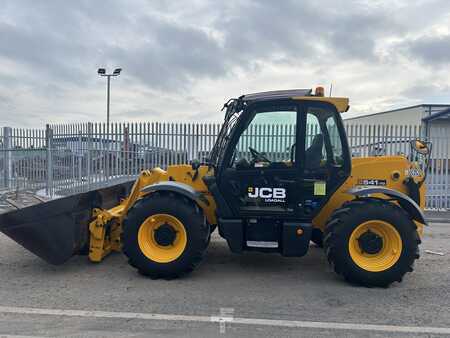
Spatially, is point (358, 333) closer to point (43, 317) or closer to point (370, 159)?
point (370, 159)

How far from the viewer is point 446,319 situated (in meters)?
3.91

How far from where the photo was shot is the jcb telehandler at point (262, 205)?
4.82 m

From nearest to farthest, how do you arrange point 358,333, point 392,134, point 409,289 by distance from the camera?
point 358,333
point 409,289
point 392,134

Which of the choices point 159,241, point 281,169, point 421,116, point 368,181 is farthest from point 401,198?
point 421,116

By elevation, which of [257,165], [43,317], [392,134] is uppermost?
[392,134]

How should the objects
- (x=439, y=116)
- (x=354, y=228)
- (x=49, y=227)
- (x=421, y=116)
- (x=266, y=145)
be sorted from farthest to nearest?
(x=421, y=116) → (x=439, y=116) → (x=266, y=145) → (x=49, y=227) → (x=354, y=228)

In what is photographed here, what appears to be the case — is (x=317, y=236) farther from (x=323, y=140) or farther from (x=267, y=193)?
(x=323, y=140)

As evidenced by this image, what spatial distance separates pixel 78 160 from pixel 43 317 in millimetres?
9269

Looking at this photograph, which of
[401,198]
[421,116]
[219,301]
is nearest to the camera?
[219,301]

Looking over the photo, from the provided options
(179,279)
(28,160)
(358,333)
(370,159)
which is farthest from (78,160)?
(358,333)

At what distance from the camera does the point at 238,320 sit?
3850 millimetres

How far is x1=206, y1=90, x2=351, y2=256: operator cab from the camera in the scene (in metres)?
4.91

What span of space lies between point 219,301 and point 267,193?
55.9 inches

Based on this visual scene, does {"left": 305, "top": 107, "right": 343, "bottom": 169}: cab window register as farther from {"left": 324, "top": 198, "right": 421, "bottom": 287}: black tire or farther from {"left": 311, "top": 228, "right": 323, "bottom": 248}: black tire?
{"left": 311, "top": 228, "right": 323, "bottom": 248}: black tire
